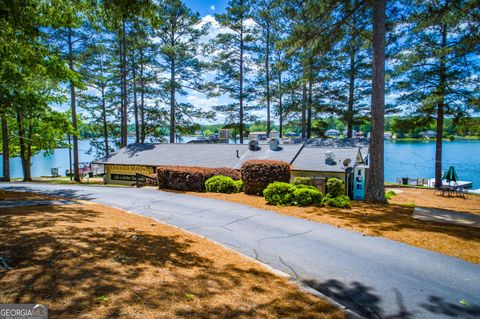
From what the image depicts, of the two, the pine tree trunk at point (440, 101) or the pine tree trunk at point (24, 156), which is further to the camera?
the pine tree trunk at point (24, 156)

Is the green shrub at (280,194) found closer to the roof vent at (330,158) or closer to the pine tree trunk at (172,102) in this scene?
the roof vent at (330,158)

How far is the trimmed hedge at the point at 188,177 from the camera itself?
16.6 metres

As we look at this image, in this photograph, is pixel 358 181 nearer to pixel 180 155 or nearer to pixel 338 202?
pixel 338 202

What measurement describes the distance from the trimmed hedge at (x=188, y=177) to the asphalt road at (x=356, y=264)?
634cm

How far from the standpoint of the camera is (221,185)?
15680 mm

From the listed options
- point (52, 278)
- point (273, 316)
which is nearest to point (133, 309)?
point (52, 278)

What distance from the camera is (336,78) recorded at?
2781 centimetres

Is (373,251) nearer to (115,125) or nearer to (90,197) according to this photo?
(90,197)

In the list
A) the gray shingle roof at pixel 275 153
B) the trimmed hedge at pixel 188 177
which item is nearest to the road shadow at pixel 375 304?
the trimmed hedge at pixel 188 177

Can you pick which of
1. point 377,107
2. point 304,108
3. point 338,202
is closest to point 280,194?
point 338,202

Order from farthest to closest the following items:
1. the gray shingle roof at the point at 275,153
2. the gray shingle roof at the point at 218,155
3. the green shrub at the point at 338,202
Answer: the gray shingle roof at the point at 275,153, the gray shingle roof at the point at 218,155, the green shrub at the point at 338,202

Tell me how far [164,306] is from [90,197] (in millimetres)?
12731

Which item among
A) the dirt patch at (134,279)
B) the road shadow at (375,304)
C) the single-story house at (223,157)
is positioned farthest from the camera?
the single-story house at (223,157)

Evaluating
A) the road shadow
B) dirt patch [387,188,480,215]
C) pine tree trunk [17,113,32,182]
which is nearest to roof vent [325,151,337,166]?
dirt patch [387,188,480,215]
